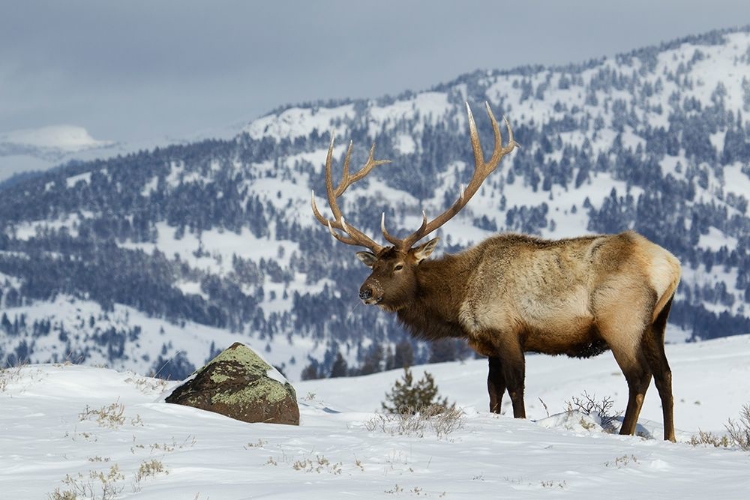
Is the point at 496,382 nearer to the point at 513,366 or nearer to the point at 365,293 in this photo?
the point at 513,366

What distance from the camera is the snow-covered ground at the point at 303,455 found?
7.47 meters

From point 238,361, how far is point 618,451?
18.1 feet

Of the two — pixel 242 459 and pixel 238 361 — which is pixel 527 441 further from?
pixel 238 361

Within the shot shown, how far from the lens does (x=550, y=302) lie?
44.0ft

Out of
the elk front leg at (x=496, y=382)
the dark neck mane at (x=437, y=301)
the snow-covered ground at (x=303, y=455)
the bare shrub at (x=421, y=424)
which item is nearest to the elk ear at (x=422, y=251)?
the dark neck mane at (x=437, y=301)

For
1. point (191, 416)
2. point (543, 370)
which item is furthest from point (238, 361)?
point (543, 370)

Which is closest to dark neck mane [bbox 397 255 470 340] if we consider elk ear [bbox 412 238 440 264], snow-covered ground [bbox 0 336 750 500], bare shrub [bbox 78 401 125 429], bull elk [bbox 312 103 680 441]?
bull elk [bbox 312 103 680 441]

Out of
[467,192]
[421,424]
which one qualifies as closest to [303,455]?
[421,424]

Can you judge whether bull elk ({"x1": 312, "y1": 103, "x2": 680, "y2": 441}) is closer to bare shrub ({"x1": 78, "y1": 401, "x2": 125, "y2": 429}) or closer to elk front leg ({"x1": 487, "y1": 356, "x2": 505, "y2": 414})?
elk front leg ({"x1": 487, "y1": 356, "x2": 505, "y2": 414})

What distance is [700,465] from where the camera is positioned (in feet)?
29.0

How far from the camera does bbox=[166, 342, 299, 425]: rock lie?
1210 cm

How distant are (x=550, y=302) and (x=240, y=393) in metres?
4.49

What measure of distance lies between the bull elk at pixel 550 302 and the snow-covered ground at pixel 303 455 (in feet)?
3.22

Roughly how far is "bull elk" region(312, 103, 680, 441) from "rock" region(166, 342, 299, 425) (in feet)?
9.43
